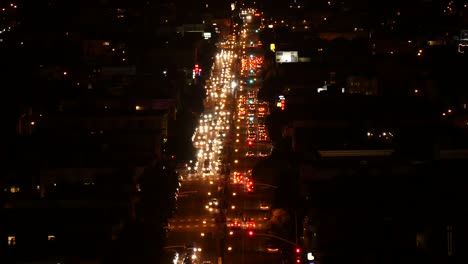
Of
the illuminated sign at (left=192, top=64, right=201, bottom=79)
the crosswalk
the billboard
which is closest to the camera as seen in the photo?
the crosswalk

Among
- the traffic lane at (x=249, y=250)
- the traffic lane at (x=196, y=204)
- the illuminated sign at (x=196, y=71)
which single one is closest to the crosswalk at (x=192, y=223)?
the traffic lane at (x=196, y=204)

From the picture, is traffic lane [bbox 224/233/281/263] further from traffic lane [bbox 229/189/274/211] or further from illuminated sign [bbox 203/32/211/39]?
illuminated sign [bbox 203/32/211/39]

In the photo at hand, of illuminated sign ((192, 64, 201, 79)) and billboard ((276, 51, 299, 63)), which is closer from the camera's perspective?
illuminated sign ((192, 64, 201, 79))

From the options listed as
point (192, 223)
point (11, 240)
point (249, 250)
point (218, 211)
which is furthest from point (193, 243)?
point (11, 240)

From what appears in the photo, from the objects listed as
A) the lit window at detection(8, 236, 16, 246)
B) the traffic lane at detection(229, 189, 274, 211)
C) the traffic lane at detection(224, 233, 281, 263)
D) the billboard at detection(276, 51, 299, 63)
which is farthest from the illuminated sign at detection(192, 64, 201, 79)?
the lit window at detection(8, 236, 16, 246)

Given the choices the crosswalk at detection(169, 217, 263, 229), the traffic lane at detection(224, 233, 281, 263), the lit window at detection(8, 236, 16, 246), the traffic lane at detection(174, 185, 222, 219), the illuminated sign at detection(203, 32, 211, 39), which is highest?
the illuminated sign at detection(203, 32, 211, 39)

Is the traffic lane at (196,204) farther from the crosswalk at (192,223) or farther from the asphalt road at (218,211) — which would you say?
the crosswalk at (192,223)

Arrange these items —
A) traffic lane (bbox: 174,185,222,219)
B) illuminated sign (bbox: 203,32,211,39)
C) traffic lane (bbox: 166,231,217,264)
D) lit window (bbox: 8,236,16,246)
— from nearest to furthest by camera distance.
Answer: lit window (bbox: 8,236,16,246)
traffic lane (bbox: 166,231,217,264)
traffic lane (bbox: 174,185,222,219)
illuminated sign (bbox: 203,32,211,39)

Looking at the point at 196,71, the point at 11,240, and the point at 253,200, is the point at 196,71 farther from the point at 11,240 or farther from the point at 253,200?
the point at 11,240
